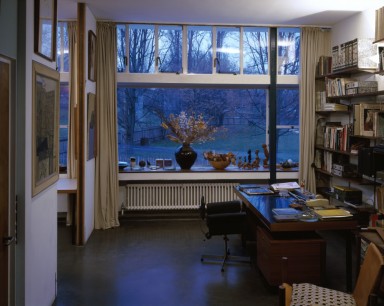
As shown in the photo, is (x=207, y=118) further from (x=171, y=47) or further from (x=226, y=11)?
(x=226, y=11)

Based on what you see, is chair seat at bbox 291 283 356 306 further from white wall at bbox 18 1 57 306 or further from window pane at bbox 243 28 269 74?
window pane at bbox 243 28 269 74

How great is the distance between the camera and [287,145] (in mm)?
6996

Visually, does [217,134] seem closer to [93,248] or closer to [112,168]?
[112,168]

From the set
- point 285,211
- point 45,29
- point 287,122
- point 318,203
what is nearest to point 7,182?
point 45,29

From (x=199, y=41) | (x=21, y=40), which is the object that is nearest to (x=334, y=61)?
(x=199, y=41)

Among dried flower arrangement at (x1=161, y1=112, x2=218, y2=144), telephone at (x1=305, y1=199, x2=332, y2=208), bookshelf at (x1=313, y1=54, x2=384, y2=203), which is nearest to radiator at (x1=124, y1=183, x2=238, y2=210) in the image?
dried flower arrangement at (x1=161, y1=112, x2=218, y2=144)

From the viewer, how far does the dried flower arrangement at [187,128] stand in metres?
6.66

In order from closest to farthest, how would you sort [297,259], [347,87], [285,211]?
1. [297,259]
2. [285,211]
3. [347,87]

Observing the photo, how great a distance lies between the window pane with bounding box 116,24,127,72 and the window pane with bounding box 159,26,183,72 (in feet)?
1.87

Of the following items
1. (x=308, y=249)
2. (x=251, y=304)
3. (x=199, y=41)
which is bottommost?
(x=251, y=304)

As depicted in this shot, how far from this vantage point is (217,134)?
6.99m

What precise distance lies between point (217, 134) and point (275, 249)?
342cm

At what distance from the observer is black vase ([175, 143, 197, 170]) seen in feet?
21.7

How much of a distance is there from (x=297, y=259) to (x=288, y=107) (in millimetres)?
3660
